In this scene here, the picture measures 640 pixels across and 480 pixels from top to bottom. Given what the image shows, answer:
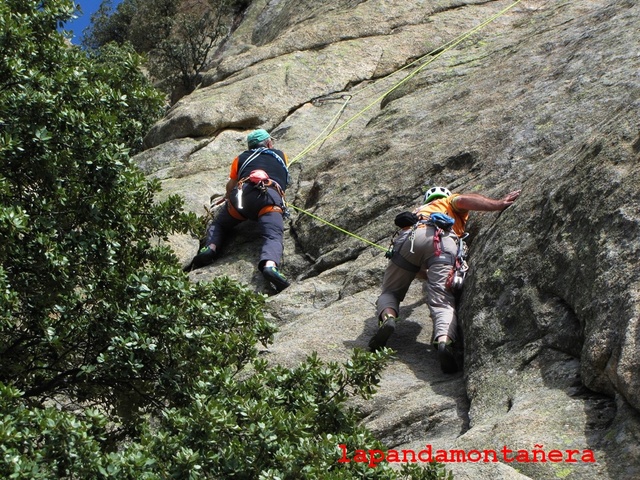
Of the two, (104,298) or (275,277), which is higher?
(275,277)

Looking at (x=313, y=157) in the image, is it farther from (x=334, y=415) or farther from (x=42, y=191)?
(x=334, y=415)

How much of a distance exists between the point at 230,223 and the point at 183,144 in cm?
407

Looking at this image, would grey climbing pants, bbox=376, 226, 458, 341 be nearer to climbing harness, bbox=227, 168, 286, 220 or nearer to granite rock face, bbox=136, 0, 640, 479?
granite rock face, bbox=136, 0, 640, 479

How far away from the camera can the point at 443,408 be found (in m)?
8.50

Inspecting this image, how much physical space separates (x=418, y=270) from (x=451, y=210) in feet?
3.39

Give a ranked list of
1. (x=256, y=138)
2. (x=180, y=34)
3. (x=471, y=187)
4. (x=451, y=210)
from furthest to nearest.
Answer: (x=180, y=34)
(x=256, y=138)
(x=471, y=187)
(x=451, y=210)

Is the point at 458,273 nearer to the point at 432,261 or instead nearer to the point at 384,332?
the point at 432,261

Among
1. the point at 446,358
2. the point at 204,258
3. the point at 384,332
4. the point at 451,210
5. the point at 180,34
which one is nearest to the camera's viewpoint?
the point at 446,358

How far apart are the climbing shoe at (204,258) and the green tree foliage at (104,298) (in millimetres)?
3842

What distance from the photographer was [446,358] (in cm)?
919

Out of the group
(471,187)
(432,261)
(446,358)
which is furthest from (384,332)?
(471,187)

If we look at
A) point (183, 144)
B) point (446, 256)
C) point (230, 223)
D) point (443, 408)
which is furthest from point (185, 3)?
point (443, 408)

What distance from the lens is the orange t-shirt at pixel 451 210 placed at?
10.9 meters

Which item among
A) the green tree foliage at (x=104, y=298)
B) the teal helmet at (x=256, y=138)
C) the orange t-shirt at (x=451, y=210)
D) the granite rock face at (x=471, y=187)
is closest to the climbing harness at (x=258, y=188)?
the granite rock face at (x=471, y=187)
